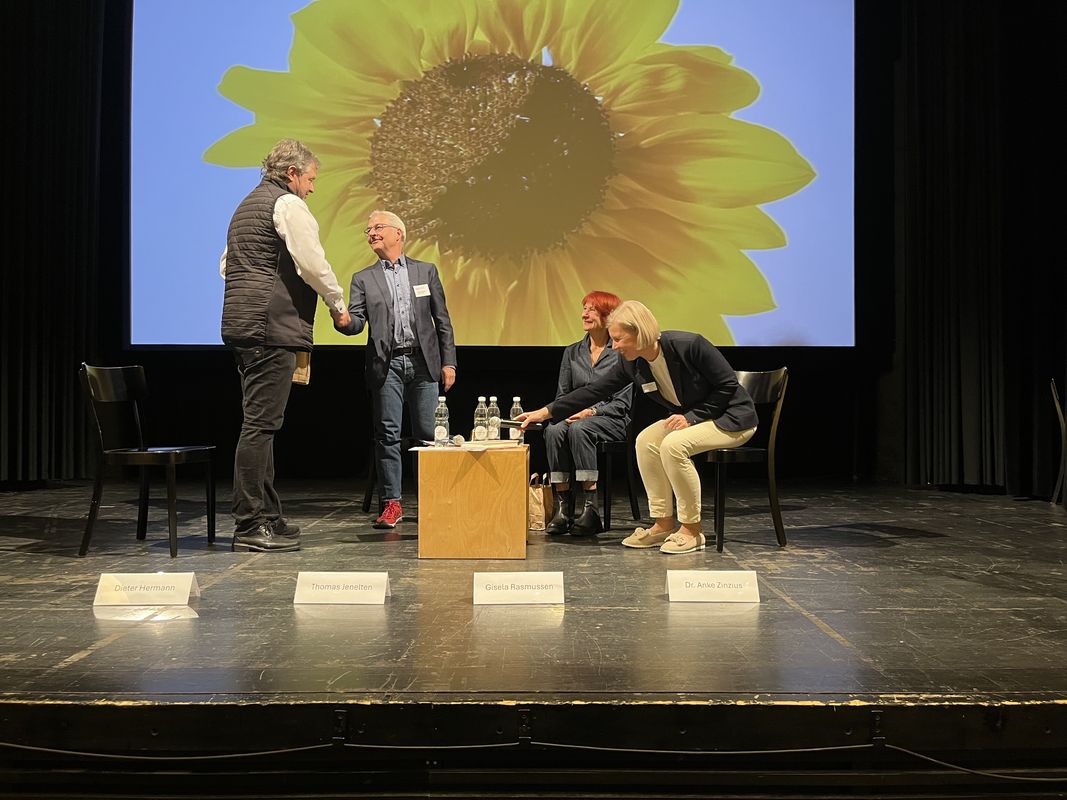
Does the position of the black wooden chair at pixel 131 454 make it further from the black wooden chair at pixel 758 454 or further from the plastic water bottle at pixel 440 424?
the black wooden chair at pixel 758 454

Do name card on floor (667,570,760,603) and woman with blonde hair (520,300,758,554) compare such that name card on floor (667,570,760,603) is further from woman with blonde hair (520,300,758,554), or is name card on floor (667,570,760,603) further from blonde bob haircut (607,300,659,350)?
blonde bob haircut (607,300,659,350)

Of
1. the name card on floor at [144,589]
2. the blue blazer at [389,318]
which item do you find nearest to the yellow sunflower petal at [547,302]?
the blue blazer at [389,318]

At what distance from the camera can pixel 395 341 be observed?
4281 mm

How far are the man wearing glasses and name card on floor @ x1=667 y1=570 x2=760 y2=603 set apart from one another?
69.3 inches

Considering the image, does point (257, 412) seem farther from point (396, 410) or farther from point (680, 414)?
point (680, 414)

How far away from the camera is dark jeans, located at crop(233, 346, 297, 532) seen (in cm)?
357

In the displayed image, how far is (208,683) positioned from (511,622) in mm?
806

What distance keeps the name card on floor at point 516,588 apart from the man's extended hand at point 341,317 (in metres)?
1.32

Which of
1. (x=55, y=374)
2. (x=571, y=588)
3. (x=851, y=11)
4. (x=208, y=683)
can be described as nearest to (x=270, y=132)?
(x=55, y=374)

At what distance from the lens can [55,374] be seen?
628 cm

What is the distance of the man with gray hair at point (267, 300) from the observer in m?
3.53

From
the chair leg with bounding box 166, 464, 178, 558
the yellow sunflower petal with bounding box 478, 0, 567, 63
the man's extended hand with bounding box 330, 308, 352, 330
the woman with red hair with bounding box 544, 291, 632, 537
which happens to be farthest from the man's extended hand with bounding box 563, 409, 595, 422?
the yellow sunflower petal with bounding box 478, 0, 567, 63

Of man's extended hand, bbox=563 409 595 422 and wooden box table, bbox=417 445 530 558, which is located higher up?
man's extended hand, bbox=563 409 595 422
